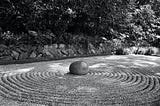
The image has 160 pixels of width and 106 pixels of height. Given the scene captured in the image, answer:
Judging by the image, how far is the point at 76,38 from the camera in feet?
31.7

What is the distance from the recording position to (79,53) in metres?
9.48

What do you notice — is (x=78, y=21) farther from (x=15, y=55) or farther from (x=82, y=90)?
(x=82, y=90)

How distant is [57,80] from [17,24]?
200 inches

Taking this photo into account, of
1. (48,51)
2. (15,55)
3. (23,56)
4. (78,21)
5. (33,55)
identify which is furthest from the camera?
(78,21)

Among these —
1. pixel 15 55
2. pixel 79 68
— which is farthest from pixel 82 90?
pixel 15 55

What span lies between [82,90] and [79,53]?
5.81m

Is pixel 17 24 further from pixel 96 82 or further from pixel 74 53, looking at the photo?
pixel 96 82

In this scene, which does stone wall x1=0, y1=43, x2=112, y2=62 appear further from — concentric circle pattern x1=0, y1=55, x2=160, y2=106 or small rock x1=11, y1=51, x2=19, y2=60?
concentric circle pattern x1=0, y1=55, x2=160, y2=106

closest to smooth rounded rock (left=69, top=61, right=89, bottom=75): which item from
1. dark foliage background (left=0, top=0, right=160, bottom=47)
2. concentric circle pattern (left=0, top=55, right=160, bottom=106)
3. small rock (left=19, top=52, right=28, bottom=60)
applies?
concentric circle pattern (left=0, top=55, right=160, bottom=106)

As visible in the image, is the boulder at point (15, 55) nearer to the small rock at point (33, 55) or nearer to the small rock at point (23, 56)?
the small rock at point (23, 56)

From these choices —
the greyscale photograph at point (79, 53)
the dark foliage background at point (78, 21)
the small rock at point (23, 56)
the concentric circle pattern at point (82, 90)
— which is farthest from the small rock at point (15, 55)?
the concentric circle pattern at point (82, 90)

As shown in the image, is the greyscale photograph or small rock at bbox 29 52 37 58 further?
small rock at bbox 29 52 37 58

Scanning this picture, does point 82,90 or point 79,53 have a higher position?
point 79,53

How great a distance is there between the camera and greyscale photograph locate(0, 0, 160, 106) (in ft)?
11.2
